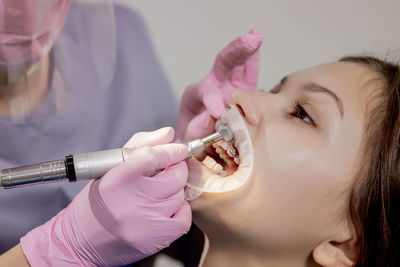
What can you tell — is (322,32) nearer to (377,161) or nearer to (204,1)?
(204,1)

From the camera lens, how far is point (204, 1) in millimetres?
1887

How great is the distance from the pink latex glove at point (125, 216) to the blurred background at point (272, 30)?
2.66 ft

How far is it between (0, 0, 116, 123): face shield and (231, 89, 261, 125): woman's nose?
0.54 m

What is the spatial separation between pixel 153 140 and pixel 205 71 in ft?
2.75

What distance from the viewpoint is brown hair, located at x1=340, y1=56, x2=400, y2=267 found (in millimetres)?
1031

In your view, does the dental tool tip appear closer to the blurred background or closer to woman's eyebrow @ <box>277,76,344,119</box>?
woman's eyebrow @ <box>277,76,344,119</box>

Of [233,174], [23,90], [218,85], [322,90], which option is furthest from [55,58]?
[322,90]

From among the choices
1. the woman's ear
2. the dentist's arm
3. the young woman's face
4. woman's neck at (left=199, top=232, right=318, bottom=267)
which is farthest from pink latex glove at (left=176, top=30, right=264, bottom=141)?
the dentist's arm

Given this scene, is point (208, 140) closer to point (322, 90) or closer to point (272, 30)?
point (322, 90)

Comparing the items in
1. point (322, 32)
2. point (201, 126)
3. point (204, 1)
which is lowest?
point (201, 126)

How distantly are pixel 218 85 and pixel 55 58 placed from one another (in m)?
0.57

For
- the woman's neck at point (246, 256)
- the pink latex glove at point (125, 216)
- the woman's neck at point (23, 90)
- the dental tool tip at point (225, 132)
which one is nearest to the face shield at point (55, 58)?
the woman's neck at point (23, 90)

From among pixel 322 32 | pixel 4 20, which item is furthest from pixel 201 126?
pixel 322 32

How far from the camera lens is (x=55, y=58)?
148 cm
